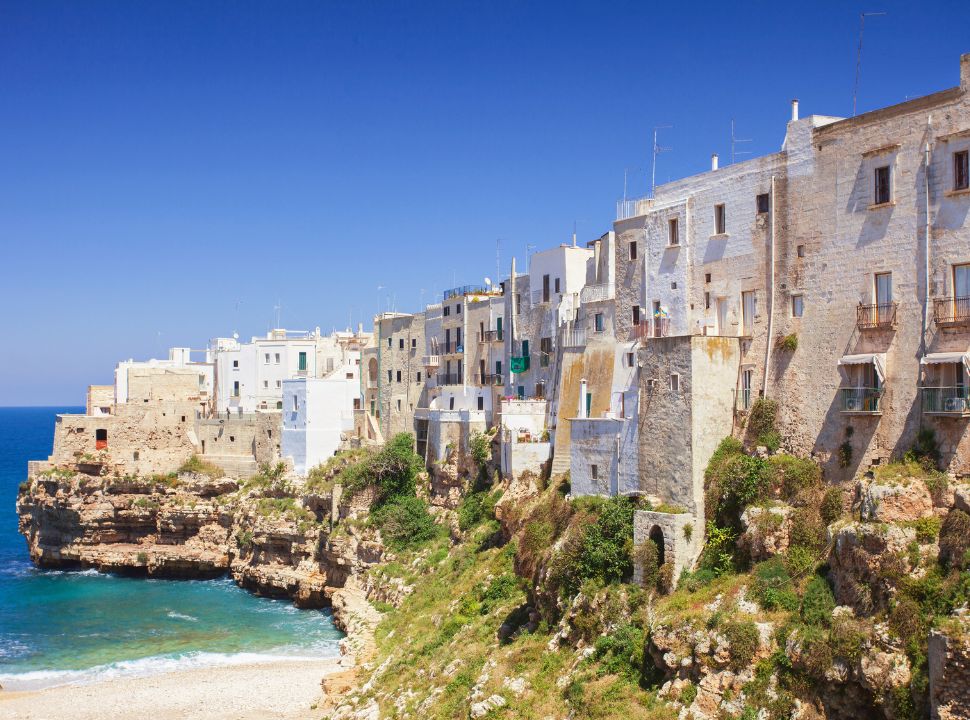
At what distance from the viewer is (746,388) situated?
31.0 meters

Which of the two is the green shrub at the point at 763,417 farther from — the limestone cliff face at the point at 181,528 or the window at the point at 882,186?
the limestone cliff face at the point at 181,528

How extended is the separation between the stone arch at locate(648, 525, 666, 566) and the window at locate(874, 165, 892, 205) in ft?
37.3

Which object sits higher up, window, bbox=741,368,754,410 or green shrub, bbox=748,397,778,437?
window, bbox=741,368,754,410

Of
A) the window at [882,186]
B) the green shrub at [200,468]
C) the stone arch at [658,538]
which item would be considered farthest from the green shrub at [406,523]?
the window at [882,186]

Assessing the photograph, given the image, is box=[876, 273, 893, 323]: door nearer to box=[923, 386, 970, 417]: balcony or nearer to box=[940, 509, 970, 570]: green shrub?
box=[923, 386, 970, 417]: balcony

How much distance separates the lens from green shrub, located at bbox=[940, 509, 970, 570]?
71.1 feet

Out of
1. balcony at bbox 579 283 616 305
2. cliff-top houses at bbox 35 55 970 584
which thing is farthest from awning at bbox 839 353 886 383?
balcony at bbox 579 283 616 305

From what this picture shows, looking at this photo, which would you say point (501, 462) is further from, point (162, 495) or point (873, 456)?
point (162, 495)

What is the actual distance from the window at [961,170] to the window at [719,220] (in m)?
8.05

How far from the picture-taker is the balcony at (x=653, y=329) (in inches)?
1374

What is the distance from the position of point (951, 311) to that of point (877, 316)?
205 cm

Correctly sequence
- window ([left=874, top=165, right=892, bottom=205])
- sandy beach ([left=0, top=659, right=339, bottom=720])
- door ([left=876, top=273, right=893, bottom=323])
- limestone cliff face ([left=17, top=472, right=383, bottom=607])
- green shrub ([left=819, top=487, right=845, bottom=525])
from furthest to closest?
1. limestone cliff face ([left=17, top=472, right=383, bottom=607])
2. sandy beach ([left=0, top=659, right=339, bottom=720])
3. window ([left=874, top=165, right=892, bottom=205])
4. door ([left=876, top=273, right=893, bottom=323])
5. green shrub ([left=819, top=487, right=845, bottom=525])

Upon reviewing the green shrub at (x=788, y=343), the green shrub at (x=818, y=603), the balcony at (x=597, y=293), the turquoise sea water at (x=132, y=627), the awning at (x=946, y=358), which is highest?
the balcony at (x=597, y=293)

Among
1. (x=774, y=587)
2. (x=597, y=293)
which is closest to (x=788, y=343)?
(x=774, y=587)
